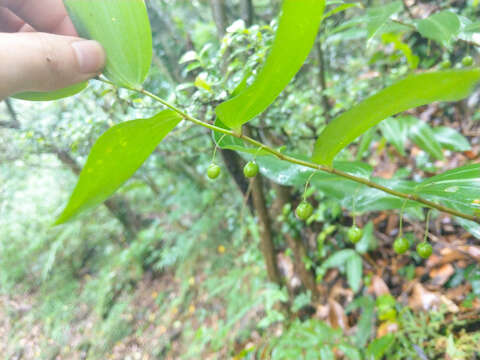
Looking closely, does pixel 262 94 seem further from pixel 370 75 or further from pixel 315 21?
pixel 370 75

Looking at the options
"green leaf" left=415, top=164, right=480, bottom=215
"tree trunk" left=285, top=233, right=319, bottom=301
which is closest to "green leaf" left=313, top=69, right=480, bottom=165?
"green leaf" left=415, top=164, right=480, bottom=215

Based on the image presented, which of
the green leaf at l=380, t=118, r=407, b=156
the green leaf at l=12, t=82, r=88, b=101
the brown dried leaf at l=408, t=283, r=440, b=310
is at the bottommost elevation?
the brown dried leaf at l=408, t=283, r=440, b=310

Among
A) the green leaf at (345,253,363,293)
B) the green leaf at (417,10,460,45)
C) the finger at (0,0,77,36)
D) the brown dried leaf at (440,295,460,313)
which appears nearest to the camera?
the finger at (0,0,77,36)

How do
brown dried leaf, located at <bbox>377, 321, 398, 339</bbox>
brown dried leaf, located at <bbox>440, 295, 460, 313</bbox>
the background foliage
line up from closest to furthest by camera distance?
the background foliage < brown dried leaf, located at <bbox>440, 295, 460, 313</bbox> < brown dried leaf, located at <bbox>377, 321, 398, 339</bbox>

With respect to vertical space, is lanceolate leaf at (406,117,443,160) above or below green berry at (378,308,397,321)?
above

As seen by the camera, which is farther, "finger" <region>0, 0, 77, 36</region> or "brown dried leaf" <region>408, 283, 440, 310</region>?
"brown dried leaf" <region>408, 283, 440, 310</region>

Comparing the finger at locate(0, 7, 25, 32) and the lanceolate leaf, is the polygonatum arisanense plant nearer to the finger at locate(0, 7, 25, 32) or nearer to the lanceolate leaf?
the finger at locate(0, 7, 25, 32)
